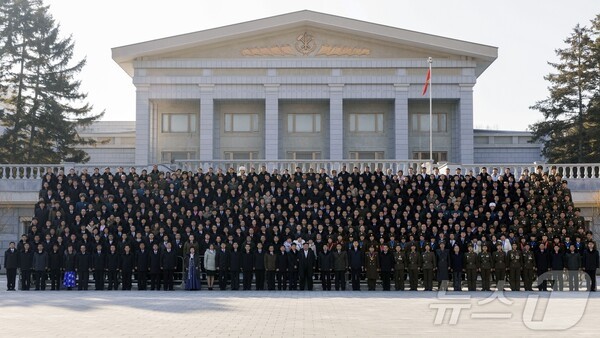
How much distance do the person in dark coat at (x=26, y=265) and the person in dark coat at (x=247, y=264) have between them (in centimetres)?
657

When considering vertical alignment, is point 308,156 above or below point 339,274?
above

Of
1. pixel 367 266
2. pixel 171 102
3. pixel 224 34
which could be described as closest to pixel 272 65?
pixel 224 34

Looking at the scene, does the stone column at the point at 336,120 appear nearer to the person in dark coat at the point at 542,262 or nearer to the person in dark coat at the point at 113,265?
the person in dark coat at the point at 542,262

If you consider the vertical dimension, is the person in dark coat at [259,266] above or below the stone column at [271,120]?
below

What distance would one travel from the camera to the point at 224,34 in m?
47.0

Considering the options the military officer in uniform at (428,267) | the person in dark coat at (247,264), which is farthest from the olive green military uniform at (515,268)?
the person in dark coat at (247,264)

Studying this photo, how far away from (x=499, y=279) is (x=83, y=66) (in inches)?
1340

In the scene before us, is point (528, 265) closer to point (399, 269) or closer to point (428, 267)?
point (428, 267)

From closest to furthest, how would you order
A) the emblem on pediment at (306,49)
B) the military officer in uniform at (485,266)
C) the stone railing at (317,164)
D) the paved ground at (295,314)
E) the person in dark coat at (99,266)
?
1. the paved ground at (295,314)
2. the military officer in uniform at (485,266)
3. the person in dark coat at (99,266)
4. the stone railing at (317,164)
5. the emblem on pediment at (306,49)

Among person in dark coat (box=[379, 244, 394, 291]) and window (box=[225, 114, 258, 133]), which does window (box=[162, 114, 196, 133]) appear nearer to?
window (box=[225, 114, 258, 133])

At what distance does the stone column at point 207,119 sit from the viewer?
159 feet

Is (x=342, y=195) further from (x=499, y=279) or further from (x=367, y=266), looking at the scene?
(x=499, y=279)

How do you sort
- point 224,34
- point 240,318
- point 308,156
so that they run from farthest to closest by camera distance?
point 308,156, point 224,34, point 240,318

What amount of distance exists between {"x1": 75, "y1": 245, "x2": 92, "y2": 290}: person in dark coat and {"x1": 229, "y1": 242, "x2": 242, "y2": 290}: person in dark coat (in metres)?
4.37
